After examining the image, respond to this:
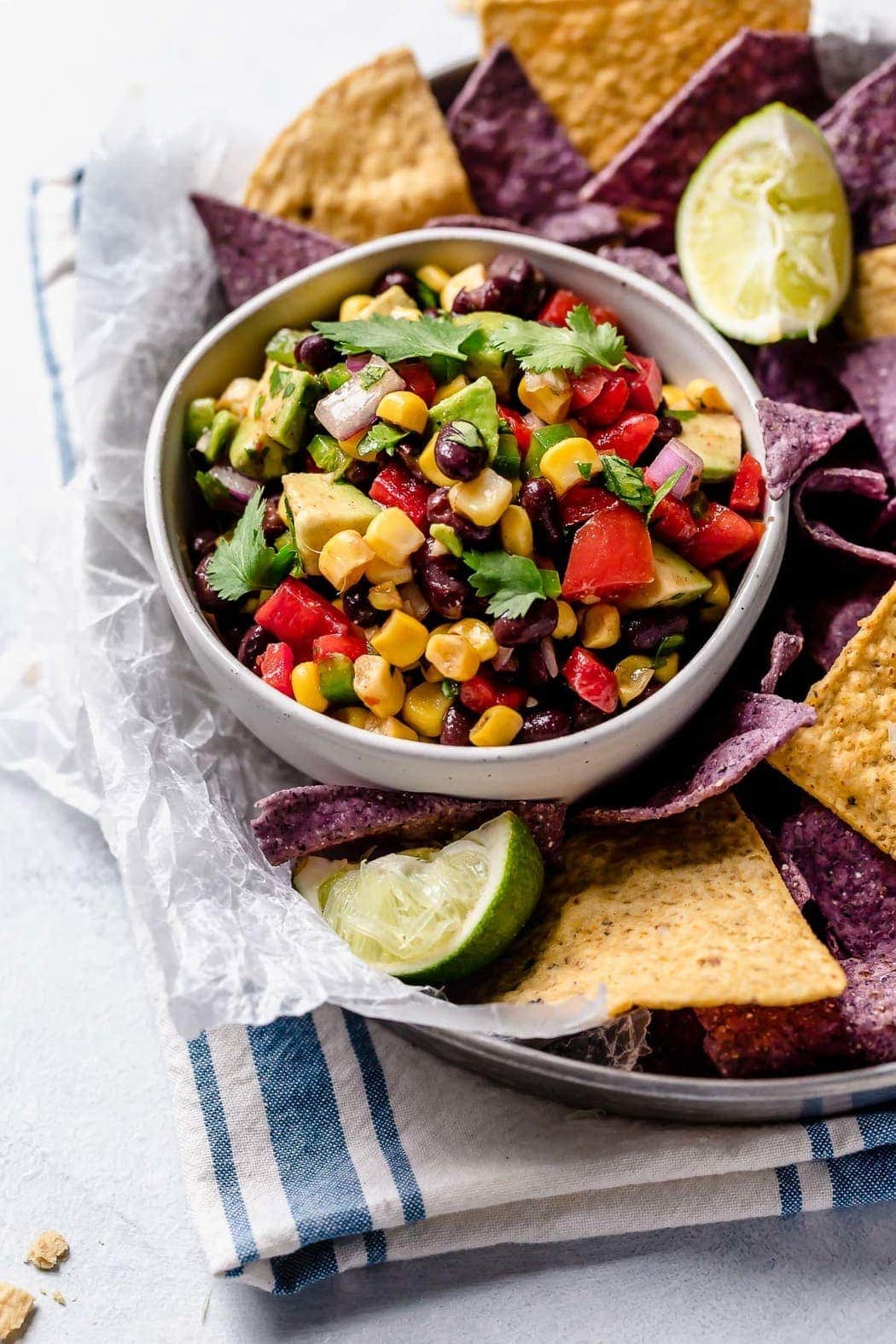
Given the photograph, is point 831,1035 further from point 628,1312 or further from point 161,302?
point 161,302

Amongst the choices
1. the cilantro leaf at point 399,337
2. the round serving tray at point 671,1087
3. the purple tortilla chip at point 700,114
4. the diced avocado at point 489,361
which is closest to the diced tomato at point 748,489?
the diced avocado at point 489,361

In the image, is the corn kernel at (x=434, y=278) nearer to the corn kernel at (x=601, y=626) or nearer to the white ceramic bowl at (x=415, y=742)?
the white ceramic bowl at (x=415, y=742)

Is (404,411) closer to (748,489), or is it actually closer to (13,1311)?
(748,489)

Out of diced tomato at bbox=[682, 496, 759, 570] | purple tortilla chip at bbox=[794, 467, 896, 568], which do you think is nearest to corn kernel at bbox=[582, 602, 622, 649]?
diced tomato at bbox=[682, 496, 759, 570]

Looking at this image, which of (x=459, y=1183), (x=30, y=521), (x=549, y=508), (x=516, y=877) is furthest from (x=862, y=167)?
(x=459, y=1183)

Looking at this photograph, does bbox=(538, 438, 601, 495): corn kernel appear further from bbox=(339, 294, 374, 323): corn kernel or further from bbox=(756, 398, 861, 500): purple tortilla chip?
bbox=(339, 294, 374, 323): corn kernel

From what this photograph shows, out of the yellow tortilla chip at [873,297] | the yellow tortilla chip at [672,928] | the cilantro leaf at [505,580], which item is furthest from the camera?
the yellow tortilla chip at [873,297]

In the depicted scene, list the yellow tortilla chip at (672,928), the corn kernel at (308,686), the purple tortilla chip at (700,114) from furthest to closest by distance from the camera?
the purple tortilla chip at (700,114)
the corn kernel at (308,686)
the yellow tortilla chip at (672,928)

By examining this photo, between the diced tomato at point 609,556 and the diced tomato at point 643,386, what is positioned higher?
the diced tomato at point 643,386
